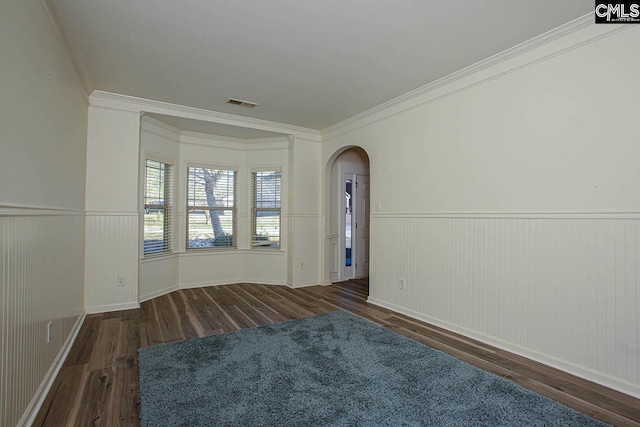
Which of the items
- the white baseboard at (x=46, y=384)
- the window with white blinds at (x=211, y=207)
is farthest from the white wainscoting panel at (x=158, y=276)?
the white baseboard at (x=46, y=384)

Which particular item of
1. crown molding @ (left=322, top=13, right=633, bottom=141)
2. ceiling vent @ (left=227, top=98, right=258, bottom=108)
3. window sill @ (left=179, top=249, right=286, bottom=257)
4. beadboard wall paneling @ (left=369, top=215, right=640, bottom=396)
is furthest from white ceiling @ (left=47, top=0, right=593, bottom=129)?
window sill @ (left=179, top=249, right=286, bottom=257)

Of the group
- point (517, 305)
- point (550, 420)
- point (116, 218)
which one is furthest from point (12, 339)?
point (517, 305)

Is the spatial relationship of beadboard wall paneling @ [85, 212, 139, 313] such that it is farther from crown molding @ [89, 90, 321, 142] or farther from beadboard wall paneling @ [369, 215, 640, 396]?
beadboard wall paneling @ [369, 215, 640, 396]

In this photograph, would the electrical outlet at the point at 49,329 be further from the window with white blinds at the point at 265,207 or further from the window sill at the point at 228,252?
the window with white blinds at the point at 265,207

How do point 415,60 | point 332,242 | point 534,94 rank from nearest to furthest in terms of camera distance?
point 534,94 < point 415,60 < point 332,242

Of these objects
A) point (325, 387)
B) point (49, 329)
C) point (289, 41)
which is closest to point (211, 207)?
point (49, 329)

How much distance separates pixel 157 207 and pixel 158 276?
1026 millimetres

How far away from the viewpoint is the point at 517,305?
8.57 feet

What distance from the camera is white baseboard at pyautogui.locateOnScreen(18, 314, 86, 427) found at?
5.51 ft

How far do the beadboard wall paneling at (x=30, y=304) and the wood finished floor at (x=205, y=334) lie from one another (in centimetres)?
20

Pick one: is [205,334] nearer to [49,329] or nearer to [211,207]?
[49,329]

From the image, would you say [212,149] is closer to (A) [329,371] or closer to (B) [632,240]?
(A) [329,371]

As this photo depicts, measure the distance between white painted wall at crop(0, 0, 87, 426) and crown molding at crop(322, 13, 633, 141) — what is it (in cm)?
329

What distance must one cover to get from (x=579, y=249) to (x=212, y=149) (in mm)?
5001
